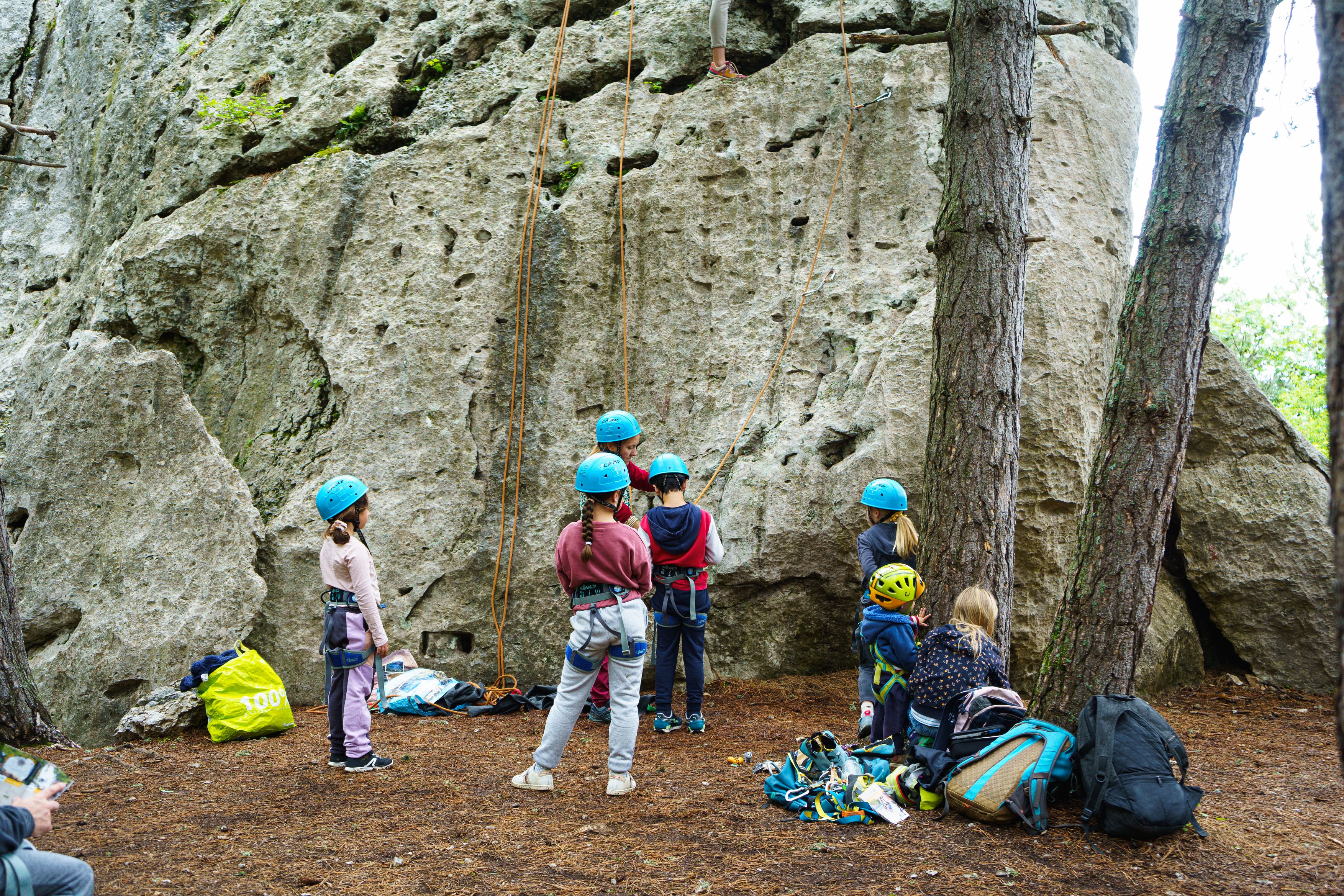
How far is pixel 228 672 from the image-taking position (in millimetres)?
6348

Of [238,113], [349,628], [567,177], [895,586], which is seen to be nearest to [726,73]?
[567,177]

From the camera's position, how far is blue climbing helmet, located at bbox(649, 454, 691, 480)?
611cm

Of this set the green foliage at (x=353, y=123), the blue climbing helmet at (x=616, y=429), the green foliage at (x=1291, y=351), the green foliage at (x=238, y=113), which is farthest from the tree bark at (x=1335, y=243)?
the green foliage at (x=1291, y=351)

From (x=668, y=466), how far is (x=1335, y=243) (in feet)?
14.3

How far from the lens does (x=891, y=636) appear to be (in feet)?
16.3

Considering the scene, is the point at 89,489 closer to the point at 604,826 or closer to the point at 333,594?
the point at 333,594

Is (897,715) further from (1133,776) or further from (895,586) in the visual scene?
(1133,776)

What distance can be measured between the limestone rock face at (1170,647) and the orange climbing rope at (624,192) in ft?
16.1

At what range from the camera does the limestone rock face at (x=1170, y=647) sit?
293 inches

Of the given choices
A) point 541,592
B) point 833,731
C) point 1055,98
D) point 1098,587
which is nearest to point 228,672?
point 541,592

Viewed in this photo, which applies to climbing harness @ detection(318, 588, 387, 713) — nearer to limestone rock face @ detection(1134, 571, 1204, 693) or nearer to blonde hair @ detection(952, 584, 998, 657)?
blonde hair @ detection(952, 584, 998, 657)

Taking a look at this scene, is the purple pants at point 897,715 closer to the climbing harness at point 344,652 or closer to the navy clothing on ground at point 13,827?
the climbing harness at point 344,652

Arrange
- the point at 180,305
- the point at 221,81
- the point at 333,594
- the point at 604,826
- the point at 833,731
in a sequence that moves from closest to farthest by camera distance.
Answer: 1. the point at 604,826
2. the point at 333,594
3. the point at 833,731
4. the point at 180,305
5. the point at 221,81

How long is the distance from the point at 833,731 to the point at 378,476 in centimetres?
439
